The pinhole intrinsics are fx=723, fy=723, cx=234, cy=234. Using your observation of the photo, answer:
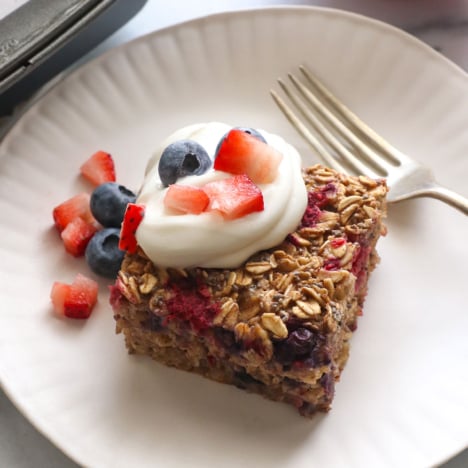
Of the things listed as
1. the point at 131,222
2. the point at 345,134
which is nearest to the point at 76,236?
the point at 131,222

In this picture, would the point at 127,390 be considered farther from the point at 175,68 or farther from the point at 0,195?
the point at 175,68

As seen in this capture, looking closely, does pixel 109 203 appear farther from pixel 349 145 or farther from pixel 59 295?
pixel 349 145

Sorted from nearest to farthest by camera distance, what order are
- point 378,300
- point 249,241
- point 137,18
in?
1. point 249,241
2. point 378,300
3. point 137,18

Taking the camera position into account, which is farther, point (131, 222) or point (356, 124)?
point (356, 124)

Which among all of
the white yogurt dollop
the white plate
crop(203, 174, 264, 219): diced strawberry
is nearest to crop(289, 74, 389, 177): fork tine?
the white plate

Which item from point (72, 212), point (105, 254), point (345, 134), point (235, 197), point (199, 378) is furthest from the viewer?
point (345, 134)

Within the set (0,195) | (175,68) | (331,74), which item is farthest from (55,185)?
(331,74)
